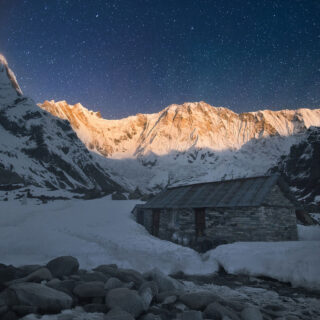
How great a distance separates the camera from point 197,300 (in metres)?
5.55

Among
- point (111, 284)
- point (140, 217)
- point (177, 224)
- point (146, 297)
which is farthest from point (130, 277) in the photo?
point (140, 217)

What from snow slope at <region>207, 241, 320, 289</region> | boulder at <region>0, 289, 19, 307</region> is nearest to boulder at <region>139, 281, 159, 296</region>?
boulder at <region>0, 289, 19, 307</region>

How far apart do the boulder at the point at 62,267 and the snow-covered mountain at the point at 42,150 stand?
262ft

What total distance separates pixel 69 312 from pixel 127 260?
682 centimetres

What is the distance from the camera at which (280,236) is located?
1504cm

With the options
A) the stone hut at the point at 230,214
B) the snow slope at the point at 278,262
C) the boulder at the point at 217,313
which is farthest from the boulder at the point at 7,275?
the stone hut at the point at 230,214

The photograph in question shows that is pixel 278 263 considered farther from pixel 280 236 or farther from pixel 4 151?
pixel 4 151

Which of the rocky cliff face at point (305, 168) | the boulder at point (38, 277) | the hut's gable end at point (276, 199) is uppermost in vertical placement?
the rocky cliff face at point (305, 168)

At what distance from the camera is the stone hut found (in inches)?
571

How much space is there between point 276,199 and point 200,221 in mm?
4767

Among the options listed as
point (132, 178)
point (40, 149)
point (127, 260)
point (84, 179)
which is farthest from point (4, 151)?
point (127, 260)

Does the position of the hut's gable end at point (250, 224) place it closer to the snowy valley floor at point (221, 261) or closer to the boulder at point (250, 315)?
the snowy valley floor at point (221, 261)

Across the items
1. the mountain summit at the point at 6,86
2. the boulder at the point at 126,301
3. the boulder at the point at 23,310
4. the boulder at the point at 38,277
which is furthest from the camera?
the mountain summit at the point at 6,86

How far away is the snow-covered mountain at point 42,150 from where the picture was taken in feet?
306
